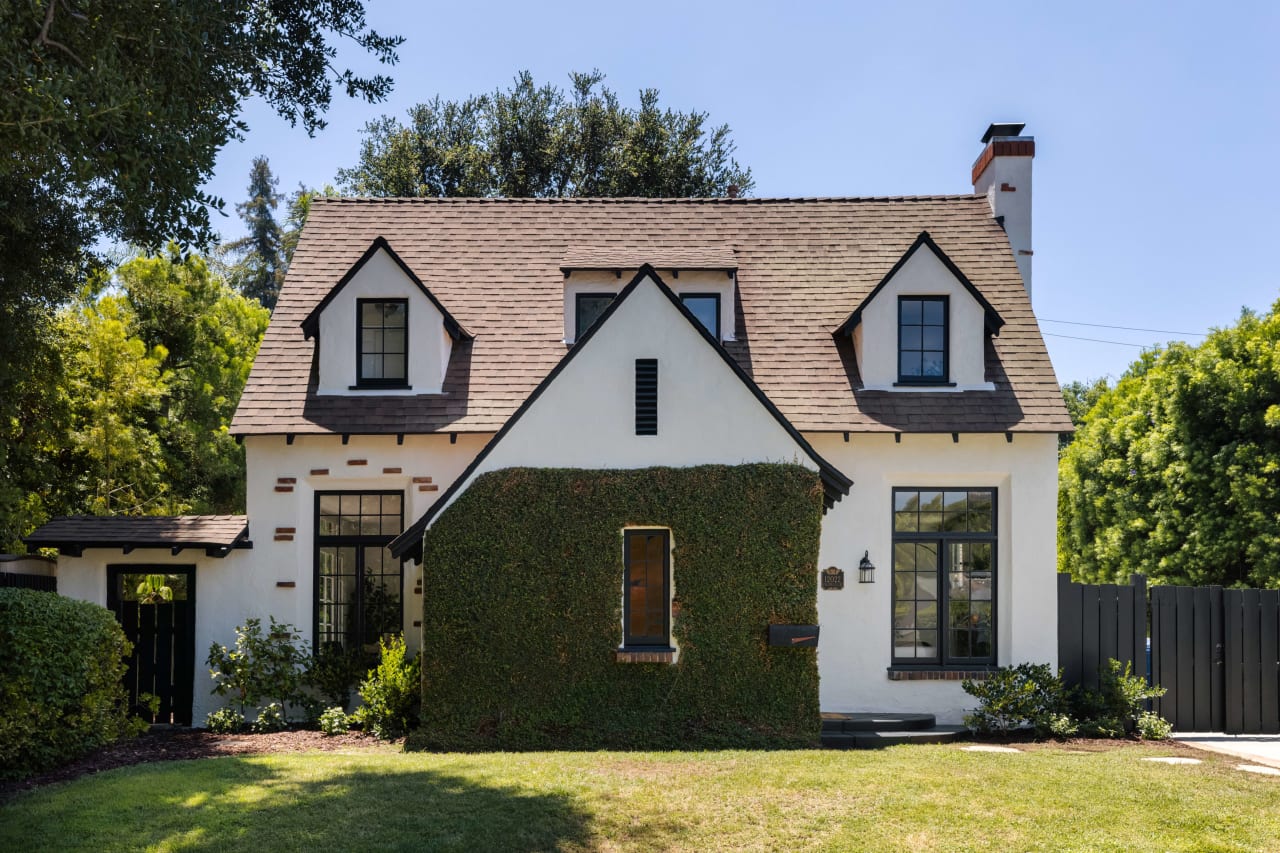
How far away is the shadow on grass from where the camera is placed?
7633mm

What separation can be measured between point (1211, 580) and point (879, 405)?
47.6ft

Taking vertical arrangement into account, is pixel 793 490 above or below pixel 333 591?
above

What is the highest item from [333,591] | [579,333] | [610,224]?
[610,224]

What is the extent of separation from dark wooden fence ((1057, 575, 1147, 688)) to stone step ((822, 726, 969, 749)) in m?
2.00

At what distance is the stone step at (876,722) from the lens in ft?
41.9

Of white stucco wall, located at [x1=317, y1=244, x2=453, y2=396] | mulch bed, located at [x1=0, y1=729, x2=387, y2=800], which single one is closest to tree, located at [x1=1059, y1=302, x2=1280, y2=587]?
white stucco wall, located at [x1=317, y1=244, x2=453, y2=396]

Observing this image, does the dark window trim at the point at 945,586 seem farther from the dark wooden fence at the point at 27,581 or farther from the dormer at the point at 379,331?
the dark wooden fence at the point at 27,581

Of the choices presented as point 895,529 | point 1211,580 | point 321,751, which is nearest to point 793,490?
point 895,529

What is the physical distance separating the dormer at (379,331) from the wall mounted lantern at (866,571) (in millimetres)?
6405

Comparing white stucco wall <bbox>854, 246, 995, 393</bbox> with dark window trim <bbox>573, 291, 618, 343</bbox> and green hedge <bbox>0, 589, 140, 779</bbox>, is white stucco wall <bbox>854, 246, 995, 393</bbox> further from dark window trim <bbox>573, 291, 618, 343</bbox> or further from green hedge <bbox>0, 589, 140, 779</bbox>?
green hedge <bbox>0, 589, 140, 779</bbox>

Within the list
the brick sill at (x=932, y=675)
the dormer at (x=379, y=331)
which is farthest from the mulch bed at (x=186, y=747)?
the brick sill at (x=932, y=675)

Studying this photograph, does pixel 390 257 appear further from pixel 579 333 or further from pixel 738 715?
pixel 738 715

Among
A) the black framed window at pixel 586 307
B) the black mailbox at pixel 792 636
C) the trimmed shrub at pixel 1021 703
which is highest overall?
the black framed window at pixel 586 307

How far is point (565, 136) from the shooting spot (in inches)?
1203
